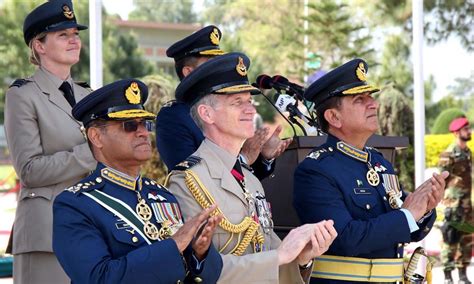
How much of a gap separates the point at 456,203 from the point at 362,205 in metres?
6.76

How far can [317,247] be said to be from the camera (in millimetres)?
2992

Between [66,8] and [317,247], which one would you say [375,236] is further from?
[66,8]

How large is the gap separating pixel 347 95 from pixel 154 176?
7966mm

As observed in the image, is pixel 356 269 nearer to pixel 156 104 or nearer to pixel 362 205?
pixel 362 205

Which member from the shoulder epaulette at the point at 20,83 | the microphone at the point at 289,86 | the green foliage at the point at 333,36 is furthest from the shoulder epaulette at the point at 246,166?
the green foliage at the point at 333,36

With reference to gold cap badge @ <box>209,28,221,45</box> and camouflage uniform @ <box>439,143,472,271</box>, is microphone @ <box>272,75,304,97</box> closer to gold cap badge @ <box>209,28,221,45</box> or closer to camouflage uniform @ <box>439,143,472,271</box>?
gold cap badge @ <box>209,28,221,45</box>

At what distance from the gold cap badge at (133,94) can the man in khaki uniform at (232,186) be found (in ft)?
0.98

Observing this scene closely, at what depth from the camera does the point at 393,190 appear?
3.76m

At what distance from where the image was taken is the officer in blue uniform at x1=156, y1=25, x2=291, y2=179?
12.4ft

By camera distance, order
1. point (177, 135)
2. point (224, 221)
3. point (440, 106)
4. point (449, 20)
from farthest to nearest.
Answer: point (440, 106) → point (449, 20) → point (177, 135) → point (224, 221)

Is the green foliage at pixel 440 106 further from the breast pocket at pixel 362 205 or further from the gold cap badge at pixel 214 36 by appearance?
the breast pocket at pixel 362 205

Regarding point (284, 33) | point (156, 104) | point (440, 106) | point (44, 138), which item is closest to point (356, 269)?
point (44, 138)

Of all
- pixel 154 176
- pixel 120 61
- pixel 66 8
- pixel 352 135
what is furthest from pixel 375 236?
pixel 120 61

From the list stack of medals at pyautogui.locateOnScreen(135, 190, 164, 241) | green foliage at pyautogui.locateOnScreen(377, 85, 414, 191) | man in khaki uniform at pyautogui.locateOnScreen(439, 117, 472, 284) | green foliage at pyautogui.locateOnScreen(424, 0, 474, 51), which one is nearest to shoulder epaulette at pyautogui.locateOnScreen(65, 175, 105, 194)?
stack of medals at pyautogui.locateOnScreen(135, 190, 164, 241)
